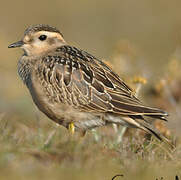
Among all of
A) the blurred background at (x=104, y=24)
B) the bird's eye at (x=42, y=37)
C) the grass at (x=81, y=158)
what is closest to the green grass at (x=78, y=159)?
the grass at (x=81, y=158)

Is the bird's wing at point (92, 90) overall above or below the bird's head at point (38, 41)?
below

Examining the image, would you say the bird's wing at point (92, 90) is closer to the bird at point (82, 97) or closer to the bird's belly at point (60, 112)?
the bird at point (82, 97)

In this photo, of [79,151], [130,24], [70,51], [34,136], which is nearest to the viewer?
[79,151]

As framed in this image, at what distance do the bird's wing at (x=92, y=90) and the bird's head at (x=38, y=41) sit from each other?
67 centimetres

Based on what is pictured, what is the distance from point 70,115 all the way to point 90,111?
330mm

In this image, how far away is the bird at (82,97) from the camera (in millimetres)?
8375

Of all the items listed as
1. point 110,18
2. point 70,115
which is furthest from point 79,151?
point 110,18

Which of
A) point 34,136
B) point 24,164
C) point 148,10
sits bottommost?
point 24,164

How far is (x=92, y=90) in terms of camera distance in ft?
27.9

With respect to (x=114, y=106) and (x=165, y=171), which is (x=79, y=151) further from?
(x=114, y=106)

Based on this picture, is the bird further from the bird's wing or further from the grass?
the grass

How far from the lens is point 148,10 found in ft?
114

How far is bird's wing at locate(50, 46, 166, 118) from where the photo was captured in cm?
840

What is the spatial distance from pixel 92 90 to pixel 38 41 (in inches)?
57.7
